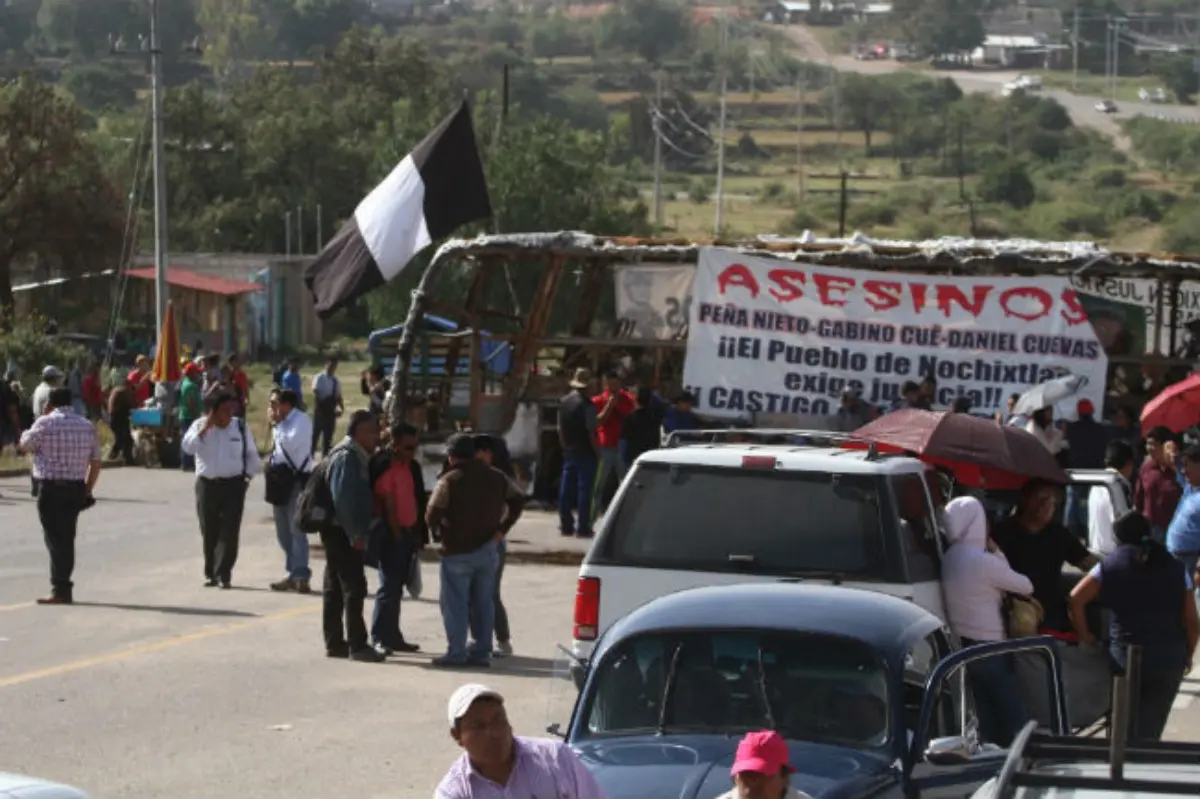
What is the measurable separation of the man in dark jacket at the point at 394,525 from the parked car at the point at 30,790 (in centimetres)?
822

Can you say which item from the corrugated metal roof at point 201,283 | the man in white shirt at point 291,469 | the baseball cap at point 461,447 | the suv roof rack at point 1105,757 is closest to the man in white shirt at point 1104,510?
the baseball cap at point 461,447

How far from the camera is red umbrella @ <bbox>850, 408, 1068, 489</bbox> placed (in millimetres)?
14961

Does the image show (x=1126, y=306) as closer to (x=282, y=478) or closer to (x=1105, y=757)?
(x=282, y=478)

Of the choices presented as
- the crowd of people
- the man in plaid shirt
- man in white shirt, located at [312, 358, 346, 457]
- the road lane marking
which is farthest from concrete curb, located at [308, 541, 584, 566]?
man in white shirt, located at [312, 358, 346, 457]

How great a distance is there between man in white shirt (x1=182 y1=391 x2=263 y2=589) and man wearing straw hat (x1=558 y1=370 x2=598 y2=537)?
15.3 feet

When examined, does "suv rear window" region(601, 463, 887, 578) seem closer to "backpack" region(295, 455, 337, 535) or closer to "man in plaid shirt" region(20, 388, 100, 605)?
"backpack" region(295, 455, 337, 535)

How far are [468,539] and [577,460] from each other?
8.77 m

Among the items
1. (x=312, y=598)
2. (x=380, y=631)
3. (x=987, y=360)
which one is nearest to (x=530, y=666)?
(x=380, y=631)

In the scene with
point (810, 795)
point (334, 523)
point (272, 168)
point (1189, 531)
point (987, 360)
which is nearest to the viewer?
point (810, 795)

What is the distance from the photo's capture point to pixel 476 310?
2697cm

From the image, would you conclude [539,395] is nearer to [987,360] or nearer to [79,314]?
[987,360]

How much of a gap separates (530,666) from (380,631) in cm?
103

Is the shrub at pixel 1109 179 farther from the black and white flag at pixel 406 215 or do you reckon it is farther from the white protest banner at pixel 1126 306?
the black and white flag at pixel 406 215

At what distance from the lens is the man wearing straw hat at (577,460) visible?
2433 cm
